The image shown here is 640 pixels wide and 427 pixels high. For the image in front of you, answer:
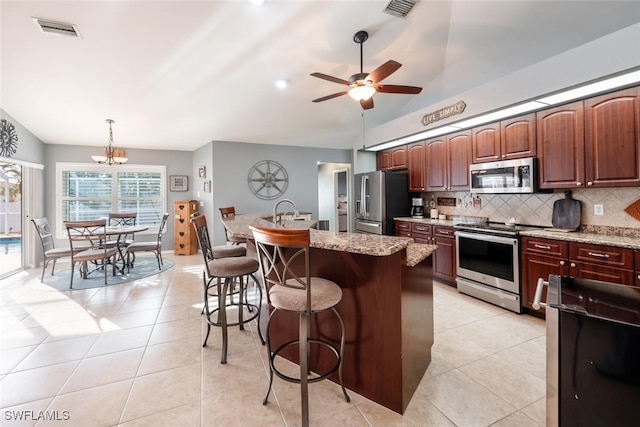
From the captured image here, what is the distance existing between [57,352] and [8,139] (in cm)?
406

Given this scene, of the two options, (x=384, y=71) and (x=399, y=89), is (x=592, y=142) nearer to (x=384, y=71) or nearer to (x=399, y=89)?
(x=399, y=89)

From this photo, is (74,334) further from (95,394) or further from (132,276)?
(132,276)

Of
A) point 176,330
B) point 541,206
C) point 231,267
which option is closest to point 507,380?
point 231,267

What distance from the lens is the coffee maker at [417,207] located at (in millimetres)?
4816

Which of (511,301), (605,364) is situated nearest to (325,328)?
(605,364)

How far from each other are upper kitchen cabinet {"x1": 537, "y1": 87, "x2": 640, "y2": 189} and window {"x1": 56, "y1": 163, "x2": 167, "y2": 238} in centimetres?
702

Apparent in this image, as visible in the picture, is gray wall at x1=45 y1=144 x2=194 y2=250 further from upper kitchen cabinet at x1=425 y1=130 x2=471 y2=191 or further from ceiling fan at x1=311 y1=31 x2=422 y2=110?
upper kitchen cabinet at x1=425 y1=130 x2=471 y2=191

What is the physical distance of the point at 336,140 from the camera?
6238 millimetres

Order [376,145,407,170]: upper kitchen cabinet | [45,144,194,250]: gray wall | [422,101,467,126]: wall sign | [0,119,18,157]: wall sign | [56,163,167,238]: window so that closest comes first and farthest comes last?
[422,101,467,126]: wall sign
[0,119,18,157]: wall sign
[376,145,407,170]: upper kitchen cabinet
[45,144,194,250]: gray wall
[56,163,167,238]: window

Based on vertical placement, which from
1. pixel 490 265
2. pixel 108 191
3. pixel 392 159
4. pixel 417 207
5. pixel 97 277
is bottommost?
pixel 97 277

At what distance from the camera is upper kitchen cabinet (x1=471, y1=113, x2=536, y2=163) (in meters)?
3.12

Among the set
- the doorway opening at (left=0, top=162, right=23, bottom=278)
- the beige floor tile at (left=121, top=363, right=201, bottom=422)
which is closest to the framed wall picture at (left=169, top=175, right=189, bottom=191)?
the doorway opening at (left=0, top=162, right=23, bottom=278)

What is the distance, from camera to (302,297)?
1493mm

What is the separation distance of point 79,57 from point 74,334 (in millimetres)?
2944
